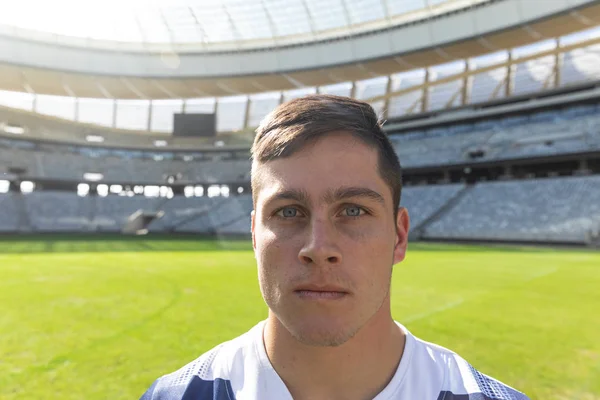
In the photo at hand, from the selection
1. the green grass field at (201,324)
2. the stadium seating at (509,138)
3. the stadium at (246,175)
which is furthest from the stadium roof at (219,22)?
the green grass field at (201,324)

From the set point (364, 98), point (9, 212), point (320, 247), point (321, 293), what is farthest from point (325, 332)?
point (9, 212)

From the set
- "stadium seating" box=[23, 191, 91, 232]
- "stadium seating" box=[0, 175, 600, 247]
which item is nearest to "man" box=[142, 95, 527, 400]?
"stadium seating" box=[0, 175, 600, 247]

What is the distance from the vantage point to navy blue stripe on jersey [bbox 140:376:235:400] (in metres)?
1.12

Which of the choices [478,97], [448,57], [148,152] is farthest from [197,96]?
[478,97]

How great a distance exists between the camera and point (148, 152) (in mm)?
45875

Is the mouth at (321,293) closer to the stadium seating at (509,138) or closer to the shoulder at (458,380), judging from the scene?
the shoulder at (458,380)

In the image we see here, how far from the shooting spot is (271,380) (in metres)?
1.09

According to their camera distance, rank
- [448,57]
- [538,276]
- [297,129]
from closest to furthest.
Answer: [297,129] → [538,276] → [448,57]

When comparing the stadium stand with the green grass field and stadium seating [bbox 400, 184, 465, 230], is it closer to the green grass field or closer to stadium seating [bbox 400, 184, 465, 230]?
stadium seating [bbox 400, 184, 465, 230]

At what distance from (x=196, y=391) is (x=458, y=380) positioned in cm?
81

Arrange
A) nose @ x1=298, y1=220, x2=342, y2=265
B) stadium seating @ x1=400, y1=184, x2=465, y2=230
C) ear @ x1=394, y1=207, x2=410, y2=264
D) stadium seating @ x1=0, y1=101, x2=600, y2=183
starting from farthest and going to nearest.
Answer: stadium seating @ x1=400, y1=184, x2=465, y2=230 → stadium seating @ x1=0, y1=101, x2=600, y2=183 → ear @ x1=394, y1=207, x2=410, y2=264 → nose @ x1=298, y1=220, x2=342, y2=265

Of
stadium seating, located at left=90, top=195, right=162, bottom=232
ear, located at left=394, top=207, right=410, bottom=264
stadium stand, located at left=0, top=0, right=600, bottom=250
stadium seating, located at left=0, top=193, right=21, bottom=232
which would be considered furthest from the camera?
stadium seating, located at left=90, top=195, right=162, bottom=232

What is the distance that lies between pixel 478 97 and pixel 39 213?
42947 millimetres

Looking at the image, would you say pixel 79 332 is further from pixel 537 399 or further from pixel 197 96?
pixel 197 96
